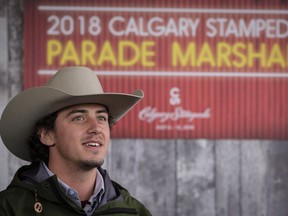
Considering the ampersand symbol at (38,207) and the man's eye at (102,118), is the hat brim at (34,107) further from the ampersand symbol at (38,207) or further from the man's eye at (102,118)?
the ampersand symbol at (38,207)

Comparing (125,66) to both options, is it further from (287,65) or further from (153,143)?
(287,65)

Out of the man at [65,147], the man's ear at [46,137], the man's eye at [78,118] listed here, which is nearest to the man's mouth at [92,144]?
the man at [65,147]

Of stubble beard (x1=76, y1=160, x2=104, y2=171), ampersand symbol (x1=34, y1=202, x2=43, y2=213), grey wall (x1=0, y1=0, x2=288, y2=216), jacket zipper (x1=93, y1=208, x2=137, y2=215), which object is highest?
stubble beard (x1=76, y1=160, x2=104, y2=171)

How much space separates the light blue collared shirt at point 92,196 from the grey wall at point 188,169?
117 inches

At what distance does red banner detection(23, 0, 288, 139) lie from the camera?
21.0 ft

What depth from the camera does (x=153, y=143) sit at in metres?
6.46

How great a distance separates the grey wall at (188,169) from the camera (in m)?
6.37

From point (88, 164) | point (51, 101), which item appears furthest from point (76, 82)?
point (88, 164)

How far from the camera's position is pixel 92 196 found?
11.1 feet

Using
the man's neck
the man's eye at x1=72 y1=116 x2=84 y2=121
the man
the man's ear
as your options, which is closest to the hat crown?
the man

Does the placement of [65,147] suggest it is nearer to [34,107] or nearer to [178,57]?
[34,107]

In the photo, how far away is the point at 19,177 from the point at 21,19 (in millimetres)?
3245

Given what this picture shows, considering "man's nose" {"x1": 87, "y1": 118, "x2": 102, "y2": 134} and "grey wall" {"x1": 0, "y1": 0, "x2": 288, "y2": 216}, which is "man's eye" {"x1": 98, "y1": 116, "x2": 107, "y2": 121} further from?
"grey wall" {"x1": 0, "y1": 0, "x2": 288, "y2": 216}

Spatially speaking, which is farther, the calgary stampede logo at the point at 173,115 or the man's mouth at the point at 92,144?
the calgary stampede logo at the point at 173,115
